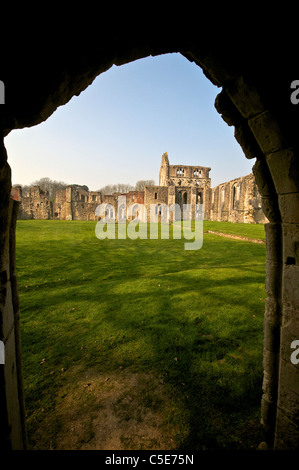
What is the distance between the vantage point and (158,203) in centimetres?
3712

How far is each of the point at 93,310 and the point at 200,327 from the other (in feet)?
8.99

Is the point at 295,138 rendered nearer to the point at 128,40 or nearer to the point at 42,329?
the point at 128,40

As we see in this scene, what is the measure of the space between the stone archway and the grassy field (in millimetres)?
693

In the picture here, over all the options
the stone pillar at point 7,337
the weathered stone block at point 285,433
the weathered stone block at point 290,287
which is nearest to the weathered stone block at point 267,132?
the weathered stone block at point 290,287

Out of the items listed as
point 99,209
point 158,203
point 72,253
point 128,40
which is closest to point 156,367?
point 128,40

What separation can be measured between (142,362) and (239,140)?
12.3 feet

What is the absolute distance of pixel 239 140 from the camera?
90.0 inches

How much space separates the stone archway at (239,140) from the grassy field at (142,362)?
0.69 metres

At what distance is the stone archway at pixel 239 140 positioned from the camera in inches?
59.1

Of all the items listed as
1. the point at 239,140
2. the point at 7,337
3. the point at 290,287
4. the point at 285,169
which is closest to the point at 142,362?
the point at 7,337

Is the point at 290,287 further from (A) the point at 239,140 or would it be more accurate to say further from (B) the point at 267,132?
(A) the point at 239,140

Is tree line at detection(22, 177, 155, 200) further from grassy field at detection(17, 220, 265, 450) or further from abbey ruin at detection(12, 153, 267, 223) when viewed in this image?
grassy field at detection(17, 220, 265, 450)

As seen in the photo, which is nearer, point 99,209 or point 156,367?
point 156,367

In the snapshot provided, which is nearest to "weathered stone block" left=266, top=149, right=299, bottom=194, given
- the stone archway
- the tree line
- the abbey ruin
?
the stone archway
